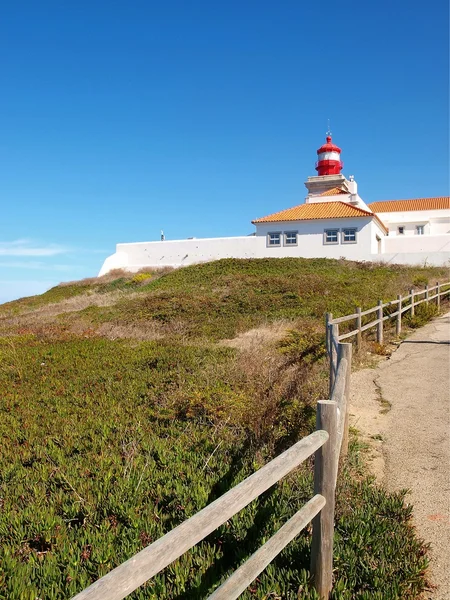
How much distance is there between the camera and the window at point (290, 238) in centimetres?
3469

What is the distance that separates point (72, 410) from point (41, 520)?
126 inches

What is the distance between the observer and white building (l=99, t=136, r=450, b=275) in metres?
32.5

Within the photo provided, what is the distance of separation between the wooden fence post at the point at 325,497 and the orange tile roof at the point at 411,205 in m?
46.9

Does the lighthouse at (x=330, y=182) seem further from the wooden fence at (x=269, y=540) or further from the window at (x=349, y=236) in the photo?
the wooden fence at (x=269, y=540)

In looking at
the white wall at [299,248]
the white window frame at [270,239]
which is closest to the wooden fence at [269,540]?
the white wall at [299,248]

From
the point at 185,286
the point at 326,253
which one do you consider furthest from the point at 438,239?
the point at 185,286

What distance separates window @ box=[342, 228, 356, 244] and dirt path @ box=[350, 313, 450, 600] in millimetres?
23087

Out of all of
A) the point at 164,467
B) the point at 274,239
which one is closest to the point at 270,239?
the point at 274,239

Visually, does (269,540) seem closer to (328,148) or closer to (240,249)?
(240,249)

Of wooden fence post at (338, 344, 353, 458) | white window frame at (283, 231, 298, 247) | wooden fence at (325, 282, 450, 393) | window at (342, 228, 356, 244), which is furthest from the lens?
white window frame at (283, 231, 298, 247)

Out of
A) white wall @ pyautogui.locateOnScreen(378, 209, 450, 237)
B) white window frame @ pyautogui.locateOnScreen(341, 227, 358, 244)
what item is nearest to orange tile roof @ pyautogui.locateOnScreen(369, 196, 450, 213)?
white wall @ pyautogui.locateOnScreen(378, 209, 450, 237)

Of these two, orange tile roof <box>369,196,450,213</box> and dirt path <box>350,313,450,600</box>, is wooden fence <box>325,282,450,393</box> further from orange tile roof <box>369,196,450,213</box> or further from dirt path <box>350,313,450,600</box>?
orange tile roof <box>369,196,450,213</box>

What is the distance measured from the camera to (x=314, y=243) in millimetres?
34000

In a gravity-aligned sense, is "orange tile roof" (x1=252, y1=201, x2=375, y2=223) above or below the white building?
above
